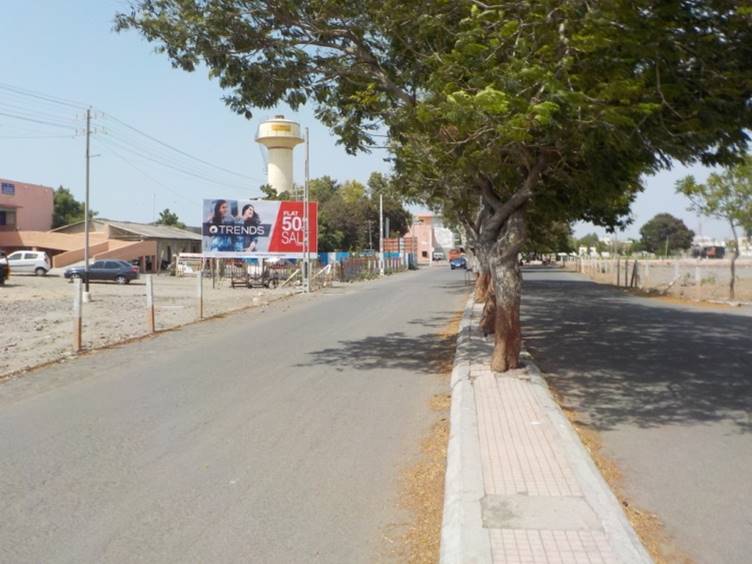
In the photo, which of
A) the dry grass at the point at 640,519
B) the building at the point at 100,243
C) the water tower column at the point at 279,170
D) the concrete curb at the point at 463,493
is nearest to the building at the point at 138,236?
the building at the point at 100,243

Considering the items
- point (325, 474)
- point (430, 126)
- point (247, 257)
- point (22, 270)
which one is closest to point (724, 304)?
point (430, 126)

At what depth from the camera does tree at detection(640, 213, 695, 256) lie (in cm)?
12912

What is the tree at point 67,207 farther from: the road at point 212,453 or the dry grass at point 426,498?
the dry grass at point 426,498

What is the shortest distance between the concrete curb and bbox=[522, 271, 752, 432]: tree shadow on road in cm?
158

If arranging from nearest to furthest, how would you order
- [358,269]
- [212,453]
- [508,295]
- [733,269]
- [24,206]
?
[212,453], [508,295], [733,269], [358,269], [24,206]

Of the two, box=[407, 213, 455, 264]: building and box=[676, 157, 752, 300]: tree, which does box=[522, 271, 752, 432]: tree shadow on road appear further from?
box=[407, 213, 455, 264]: building

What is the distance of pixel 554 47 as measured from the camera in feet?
27.3

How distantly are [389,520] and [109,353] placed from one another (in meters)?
10.1

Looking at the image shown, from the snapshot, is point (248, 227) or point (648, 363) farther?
point (248, 227)

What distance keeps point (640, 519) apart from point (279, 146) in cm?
6686

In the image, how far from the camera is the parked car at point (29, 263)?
164 ft

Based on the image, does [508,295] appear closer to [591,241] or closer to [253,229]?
[253,229]

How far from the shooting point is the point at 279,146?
69.9 m

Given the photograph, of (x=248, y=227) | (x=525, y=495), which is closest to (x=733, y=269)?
(x=525, y=495)
